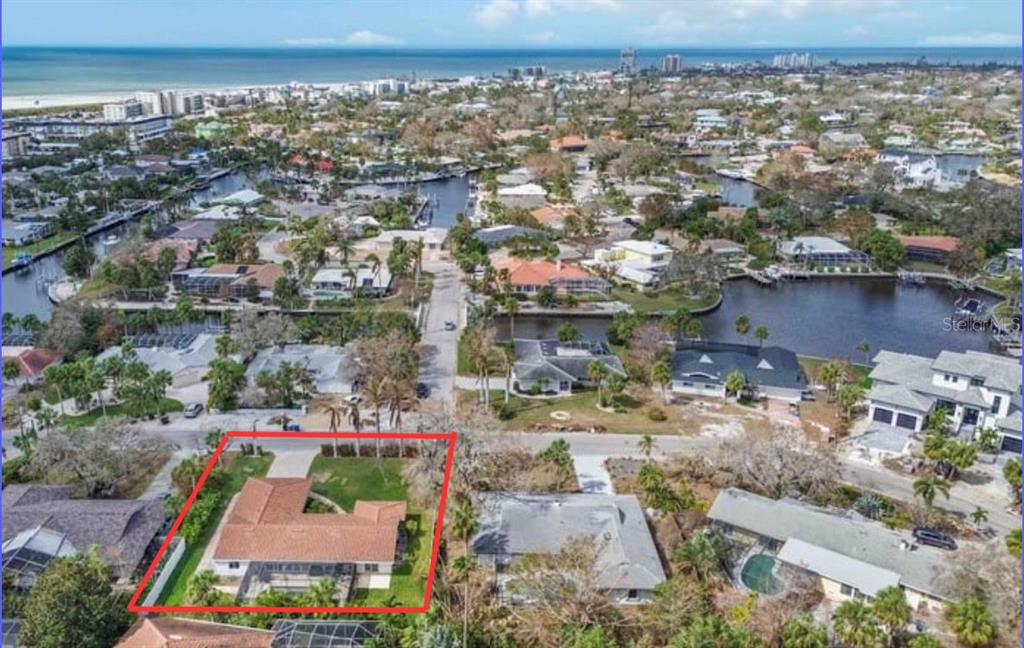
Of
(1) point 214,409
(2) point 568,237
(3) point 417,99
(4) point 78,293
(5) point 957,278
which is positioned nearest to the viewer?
(1) point 214,409

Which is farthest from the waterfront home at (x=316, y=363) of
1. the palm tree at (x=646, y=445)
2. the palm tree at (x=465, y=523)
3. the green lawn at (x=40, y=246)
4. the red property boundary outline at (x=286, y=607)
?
the green lawn at (x=40, y=246)

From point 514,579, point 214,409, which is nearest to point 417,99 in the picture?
point 214,409

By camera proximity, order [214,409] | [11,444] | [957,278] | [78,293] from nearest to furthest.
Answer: [11,444] < [214,409] < [78,293] < [957,278]

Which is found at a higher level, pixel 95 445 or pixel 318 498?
pixel 95 445

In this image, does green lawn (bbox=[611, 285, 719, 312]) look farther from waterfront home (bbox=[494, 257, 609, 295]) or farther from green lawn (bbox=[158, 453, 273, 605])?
green lawn (bbox=[158, 453, 273, 605])

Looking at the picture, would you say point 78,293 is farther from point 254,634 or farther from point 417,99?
point 417,99

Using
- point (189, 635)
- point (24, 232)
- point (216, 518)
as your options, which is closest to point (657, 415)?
point (216, 518)

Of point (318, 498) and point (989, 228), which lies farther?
point (989, 228)
